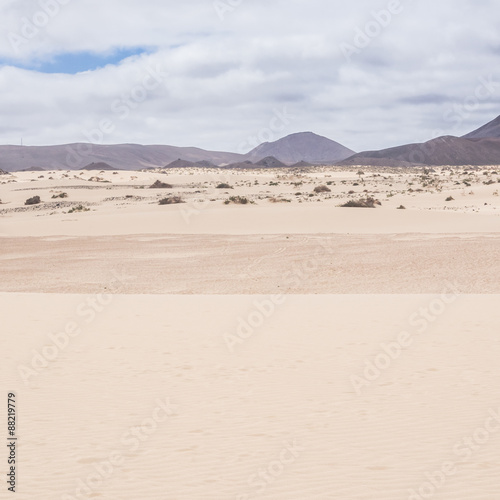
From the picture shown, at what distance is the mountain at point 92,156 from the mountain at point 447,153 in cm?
5422

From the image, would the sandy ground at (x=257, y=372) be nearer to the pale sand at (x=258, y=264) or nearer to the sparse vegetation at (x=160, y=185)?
the pale sand at (x=258, y=264)

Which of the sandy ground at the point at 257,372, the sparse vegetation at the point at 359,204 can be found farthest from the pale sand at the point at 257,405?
the sparse vegetation at the point at 359,204

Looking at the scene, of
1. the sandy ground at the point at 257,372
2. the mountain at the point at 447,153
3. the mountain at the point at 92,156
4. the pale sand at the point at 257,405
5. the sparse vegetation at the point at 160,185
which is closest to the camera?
the pale sand at the point at 257,405

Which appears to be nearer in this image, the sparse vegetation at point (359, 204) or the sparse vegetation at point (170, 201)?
the sparse vegetation at point (359, 204)

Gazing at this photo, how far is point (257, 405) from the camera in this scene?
6.82m

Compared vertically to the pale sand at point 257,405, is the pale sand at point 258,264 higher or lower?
higher

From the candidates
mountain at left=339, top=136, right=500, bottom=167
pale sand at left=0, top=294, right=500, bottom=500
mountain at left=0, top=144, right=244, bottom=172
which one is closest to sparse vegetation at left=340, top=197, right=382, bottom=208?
pale sand at left=0, top=294, right=500, bottom=500

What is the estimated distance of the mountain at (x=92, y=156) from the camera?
14962cm

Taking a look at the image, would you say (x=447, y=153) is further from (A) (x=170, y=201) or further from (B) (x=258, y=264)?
(B) (x=258, y=264)

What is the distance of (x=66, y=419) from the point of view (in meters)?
6.41

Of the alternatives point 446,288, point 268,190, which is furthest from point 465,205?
Answer: point 446,288

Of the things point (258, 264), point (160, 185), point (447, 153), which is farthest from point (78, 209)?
point (447, 153)

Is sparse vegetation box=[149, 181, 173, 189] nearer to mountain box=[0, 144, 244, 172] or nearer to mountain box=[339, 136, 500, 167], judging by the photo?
mountain box=[0, 144, 244, 172]

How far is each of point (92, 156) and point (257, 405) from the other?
170681 mm
